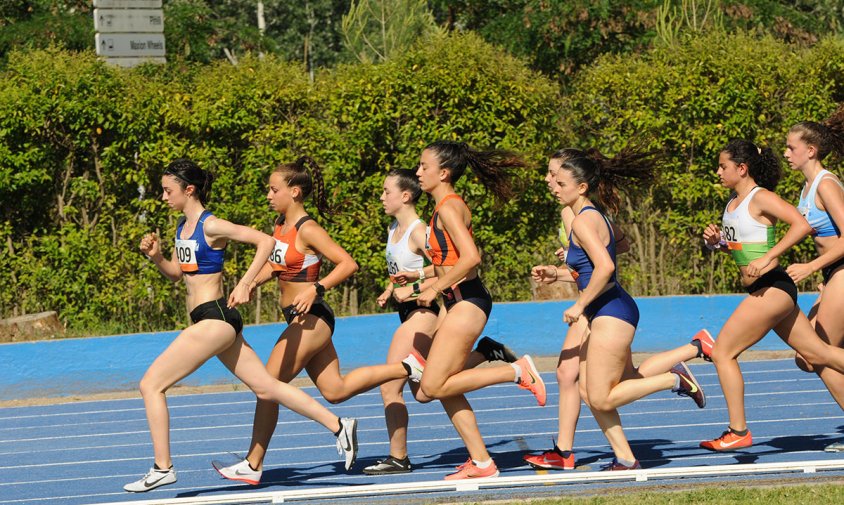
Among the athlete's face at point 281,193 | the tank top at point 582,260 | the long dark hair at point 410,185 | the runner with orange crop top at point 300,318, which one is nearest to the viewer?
the tank top at point 582,260

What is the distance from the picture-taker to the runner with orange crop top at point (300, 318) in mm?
7730

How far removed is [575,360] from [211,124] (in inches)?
289

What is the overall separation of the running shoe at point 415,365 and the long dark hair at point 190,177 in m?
1.63

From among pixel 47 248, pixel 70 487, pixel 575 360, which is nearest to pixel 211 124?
pixel 47 248

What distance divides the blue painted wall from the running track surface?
528 millimetres

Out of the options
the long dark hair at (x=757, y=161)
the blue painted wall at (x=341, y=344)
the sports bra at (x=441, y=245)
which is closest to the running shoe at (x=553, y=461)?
the sports bra at (x=441, y=245)

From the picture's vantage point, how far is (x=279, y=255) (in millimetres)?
7867

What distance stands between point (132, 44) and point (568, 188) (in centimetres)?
1193

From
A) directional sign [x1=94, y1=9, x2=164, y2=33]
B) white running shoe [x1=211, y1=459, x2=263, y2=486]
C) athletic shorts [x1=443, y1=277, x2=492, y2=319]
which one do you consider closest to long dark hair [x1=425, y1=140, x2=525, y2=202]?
athletic shorts [x1=443, y1=277, x2=492, y2=319]

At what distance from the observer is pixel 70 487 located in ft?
27.6

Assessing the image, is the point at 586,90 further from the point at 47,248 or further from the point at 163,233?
the point at 47,248

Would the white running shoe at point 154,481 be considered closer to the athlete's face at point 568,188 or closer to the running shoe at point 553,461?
the running shoe at point 553,461

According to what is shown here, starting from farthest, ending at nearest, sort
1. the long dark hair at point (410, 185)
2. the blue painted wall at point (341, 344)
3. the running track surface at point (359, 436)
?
the blue painted wall at point (341, 344) → the long dark hair at point (410, 185) → the running track surface at point (359, 436)

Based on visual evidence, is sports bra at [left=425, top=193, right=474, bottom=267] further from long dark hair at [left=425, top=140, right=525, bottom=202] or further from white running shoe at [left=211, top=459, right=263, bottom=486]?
white running shoe at [left=211, top=459, right=263, bottom=486]
